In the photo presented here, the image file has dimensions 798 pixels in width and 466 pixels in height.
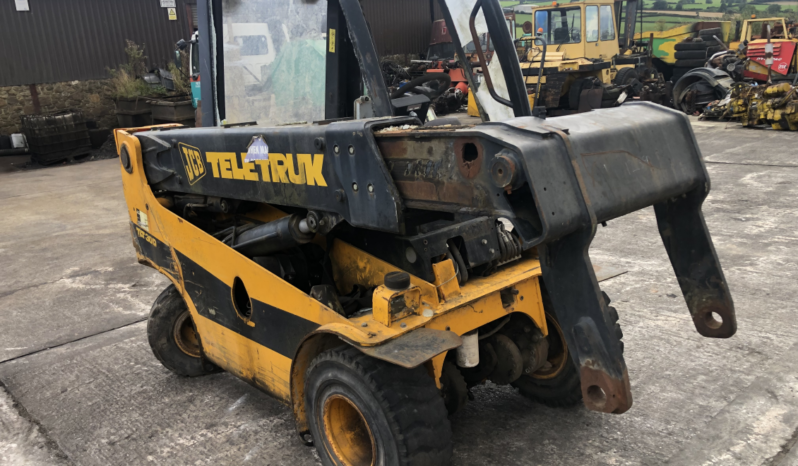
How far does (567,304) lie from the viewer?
78.8 inches

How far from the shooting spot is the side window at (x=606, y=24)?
50.2 feet

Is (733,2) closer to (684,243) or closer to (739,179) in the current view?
(739,179)

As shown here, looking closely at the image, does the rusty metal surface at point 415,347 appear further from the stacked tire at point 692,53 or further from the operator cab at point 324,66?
the stacked tire at point 692,53

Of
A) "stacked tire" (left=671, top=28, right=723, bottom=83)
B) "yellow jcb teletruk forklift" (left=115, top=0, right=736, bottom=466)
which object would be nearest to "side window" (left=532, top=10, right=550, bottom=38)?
"stacked tire" (left=671, top=28, right=723, bottom=83)

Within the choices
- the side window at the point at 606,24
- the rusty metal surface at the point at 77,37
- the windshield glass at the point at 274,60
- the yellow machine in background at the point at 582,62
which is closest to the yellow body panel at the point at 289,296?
the windshield glass at the point at 274,60

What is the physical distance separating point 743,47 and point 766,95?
401 cm

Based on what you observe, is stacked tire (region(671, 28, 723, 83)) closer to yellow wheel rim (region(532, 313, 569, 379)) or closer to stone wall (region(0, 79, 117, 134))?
stone wall (region(0, 79, 117, 134))

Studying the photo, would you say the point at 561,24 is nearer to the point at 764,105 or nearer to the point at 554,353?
the point at 764,105

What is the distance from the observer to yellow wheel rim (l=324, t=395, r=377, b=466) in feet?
8.57

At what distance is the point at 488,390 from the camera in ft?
11.5

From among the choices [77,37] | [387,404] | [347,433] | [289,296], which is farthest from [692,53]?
[387,404]

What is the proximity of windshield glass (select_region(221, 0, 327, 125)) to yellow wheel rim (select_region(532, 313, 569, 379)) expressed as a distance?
1.49 metres

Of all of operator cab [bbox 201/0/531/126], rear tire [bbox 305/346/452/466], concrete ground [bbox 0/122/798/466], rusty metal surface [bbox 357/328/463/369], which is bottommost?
concrete ground [bbox 0/122/798/466]

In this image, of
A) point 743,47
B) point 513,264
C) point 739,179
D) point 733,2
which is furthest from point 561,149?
point 733,2
